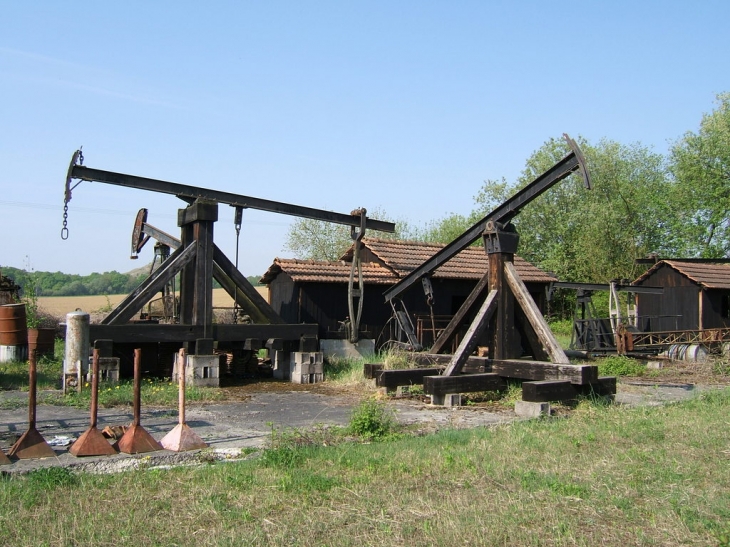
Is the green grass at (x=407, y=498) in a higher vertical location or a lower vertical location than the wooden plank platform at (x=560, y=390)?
lower

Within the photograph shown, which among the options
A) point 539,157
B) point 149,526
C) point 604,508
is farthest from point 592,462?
point 539,157

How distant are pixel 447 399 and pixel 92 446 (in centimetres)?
557

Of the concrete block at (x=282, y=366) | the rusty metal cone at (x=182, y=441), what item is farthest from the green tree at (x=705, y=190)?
the rusty metal cone at (x=182, y=441)

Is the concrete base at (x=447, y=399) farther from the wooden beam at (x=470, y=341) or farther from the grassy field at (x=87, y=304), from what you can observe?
the grassy field at (x=87, y=304)

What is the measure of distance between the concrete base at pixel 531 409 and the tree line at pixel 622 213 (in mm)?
28160

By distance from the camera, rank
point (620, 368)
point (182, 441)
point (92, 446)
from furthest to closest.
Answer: point (620, 368), point (182, 441), point (92, 446)

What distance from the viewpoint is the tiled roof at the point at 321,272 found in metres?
18.2

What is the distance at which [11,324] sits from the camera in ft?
46.7

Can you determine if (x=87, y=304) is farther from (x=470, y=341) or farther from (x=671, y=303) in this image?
(x=470, y=341)

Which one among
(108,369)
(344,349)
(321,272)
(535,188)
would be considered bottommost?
(108,369)

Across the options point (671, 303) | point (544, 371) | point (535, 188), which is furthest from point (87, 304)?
point (544, 371)

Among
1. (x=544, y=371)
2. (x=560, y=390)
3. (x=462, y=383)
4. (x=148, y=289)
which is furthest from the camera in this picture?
(x=148, y=289)

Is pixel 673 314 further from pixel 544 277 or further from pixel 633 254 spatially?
pixel 633 254

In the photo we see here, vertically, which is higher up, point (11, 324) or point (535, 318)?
point (535, 318)
